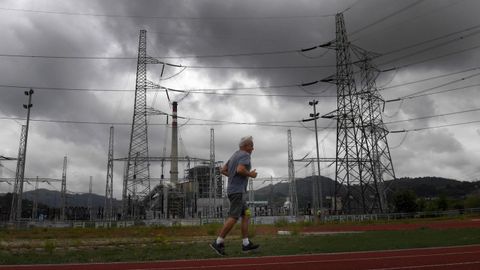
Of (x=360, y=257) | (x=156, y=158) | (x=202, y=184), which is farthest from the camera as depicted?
(x=202, y=184)

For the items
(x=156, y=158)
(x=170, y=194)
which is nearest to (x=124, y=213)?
(x=156, y=158)

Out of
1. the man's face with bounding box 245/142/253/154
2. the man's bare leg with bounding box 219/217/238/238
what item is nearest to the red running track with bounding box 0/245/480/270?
the man's bare leg with bounding box 219/217/238/238

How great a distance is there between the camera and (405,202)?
50.4m

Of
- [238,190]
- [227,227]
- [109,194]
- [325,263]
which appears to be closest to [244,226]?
[227,227]

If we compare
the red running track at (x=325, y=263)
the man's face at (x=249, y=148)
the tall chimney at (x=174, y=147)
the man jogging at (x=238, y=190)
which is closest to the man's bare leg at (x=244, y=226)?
the man jogging at (x=238, y=190)

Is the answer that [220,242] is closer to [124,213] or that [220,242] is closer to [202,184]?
[124,213]

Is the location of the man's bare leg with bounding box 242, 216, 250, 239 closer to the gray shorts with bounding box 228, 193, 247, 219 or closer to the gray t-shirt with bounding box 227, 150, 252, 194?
the gray shorts with bounding box 228, 193, 247, 219

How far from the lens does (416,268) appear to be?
517 centimetres

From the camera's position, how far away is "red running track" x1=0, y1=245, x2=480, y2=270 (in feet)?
17.7

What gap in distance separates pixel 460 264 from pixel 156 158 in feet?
169

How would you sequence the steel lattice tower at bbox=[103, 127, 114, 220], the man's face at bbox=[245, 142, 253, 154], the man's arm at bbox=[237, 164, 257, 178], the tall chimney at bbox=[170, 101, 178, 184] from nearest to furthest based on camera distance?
the man's arm at bbox=[237, 164, 257, 178]
the man's face at bbox=[245, 142, 253, 154]
the steel lattice tower at bbox=[103, 127, 114, 220]
the tall chimney at bbox=[170, 101, 178, 184]

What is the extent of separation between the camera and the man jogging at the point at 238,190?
6773 mm

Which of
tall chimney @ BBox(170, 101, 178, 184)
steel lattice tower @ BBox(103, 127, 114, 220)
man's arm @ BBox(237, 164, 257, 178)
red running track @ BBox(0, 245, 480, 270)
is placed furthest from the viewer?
tall chimney @ BBox(170, 101, 178, 184)

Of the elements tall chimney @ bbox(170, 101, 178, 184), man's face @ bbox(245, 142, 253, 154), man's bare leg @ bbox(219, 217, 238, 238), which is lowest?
man's bare leg @ bbox(219, 217, 238, 238)
